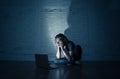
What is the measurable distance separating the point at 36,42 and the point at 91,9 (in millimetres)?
744

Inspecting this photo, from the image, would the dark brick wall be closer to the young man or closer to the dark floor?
the young man

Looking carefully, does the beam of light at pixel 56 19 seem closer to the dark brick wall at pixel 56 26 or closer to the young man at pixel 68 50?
the dark brick wall at pixel 56 26

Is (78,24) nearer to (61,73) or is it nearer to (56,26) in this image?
(56,26)

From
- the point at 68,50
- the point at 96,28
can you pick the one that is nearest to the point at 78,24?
the point at 96,28

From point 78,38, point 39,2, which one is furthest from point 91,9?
point 39,2

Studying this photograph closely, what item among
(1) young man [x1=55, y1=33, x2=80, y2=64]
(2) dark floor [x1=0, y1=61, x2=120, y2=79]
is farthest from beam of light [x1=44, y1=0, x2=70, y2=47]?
(2) dark floor [x1=0, y1=61, x2=120, y2=79]

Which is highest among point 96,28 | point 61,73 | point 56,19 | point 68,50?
point 56,19

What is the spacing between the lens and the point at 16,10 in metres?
2.25

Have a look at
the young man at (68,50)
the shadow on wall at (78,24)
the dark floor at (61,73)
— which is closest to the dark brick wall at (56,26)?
the shadow on wall at (78,24)

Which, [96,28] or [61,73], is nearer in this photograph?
[61,73]

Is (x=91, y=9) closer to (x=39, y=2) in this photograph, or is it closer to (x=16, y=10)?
(x=39, y=2)

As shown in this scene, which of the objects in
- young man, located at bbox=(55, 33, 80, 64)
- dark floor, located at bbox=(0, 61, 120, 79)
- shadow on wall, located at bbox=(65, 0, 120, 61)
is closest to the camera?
dark floor, located at bbox=(0, 61, 120, 79)

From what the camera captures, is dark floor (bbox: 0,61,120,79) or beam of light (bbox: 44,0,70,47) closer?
dark floor (bbox: 0,61,120,79)

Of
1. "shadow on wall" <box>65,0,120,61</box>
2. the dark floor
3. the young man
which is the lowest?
the dark floor
